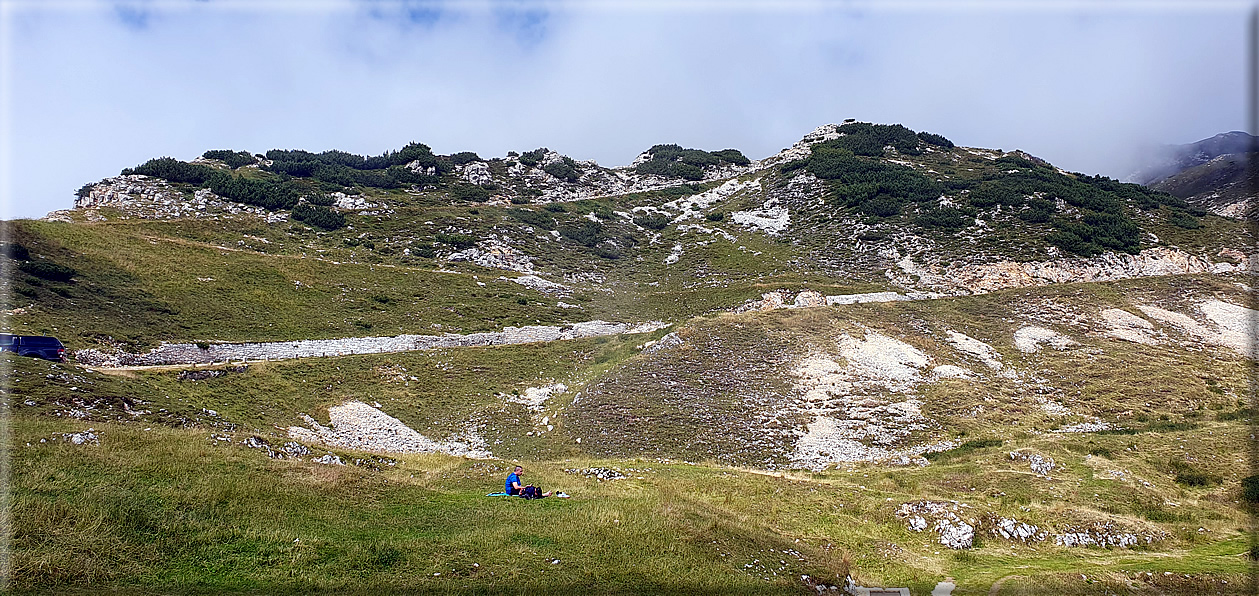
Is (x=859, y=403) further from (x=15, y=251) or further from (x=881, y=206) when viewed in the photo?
(x=15, y=251)

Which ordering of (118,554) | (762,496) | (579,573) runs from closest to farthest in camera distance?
(118,554)
(579,573)
(762,496)

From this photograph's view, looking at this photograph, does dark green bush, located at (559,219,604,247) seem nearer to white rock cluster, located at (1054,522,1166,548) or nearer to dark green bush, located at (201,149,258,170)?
dark green bush, located at (201,149,258,170)

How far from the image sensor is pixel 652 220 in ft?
323

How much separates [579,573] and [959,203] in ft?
275

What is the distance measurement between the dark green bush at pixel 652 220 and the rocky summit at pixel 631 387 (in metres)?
0.76

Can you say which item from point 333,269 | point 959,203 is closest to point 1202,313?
point 959,203

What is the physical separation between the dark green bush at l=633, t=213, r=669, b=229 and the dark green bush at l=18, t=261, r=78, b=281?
7098 cm

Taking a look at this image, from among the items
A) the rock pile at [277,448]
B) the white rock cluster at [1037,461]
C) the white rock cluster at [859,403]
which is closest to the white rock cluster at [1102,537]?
the white rock cluster at [1037,461]

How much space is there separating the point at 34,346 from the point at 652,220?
260 ft

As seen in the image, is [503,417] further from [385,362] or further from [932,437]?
[932,437]

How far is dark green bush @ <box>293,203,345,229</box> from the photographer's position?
72812 millimetres

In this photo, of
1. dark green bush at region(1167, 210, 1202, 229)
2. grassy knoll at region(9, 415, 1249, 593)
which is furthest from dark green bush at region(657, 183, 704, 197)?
grassy knoll at region(9, 415, 1249, 593)

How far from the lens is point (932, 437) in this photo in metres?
31.5

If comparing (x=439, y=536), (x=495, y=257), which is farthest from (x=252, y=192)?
(x=439, y=536)
